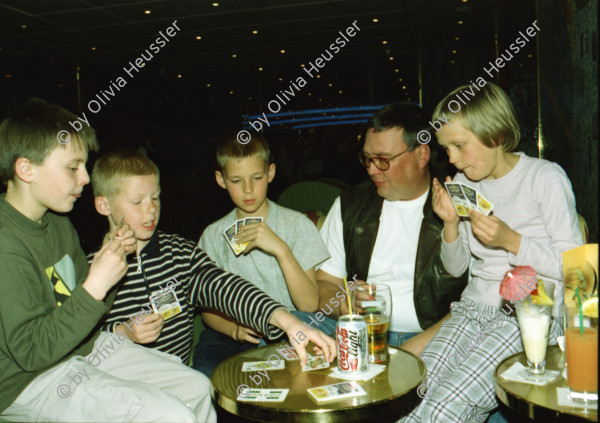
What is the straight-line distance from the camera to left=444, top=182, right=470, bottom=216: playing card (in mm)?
2207

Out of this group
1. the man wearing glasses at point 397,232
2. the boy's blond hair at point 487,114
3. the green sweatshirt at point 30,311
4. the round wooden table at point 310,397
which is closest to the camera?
the round wooden table at point 310,397

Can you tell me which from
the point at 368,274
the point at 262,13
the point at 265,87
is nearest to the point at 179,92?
the point at 265,87

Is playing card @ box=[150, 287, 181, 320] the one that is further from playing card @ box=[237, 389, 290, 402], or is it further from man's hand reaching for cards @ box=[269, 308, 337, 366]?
playing card @ box=[237, 389, 290, 402]

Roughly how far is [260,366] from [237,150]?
1285 mm

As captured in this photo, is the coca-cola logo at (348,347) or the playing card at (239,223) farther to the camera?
the playing card at (239,223)

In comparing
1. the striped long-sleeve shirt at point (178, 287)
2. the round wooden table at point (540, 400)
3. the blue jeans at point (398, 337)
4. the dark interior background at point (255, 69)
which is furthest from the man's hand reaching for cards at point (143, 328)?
the dark interior background at point (255, 69)

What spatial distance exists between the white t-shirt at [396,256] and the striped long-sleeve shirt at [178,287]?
803mm

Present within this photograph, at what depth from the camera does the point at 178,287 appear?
2.34 m

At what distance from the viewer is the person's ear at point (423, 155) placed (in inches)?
112

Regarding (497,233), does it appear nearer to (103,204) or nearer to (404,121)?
(404,121)

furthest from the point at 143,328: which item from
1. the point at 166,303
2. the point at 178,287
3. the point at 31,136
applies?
the point at 31,136

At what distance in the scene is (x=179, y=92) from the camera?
11742 mm

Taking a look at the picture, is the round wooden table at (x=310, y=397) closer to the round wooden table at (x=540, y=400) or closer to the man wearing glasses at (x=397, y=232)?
the round wooden table at (x=540, y=400)

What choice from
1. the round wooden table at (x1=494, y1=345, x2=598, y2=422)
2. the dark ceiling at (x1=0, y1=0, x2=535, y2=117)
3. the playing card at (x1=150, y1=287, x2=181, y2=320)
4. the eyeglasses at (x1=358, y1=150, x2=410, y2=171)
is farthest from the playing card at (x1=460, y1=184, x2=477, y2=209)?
the dark ceiling at (x1=0, y1=0, x2=535, y2=117)
